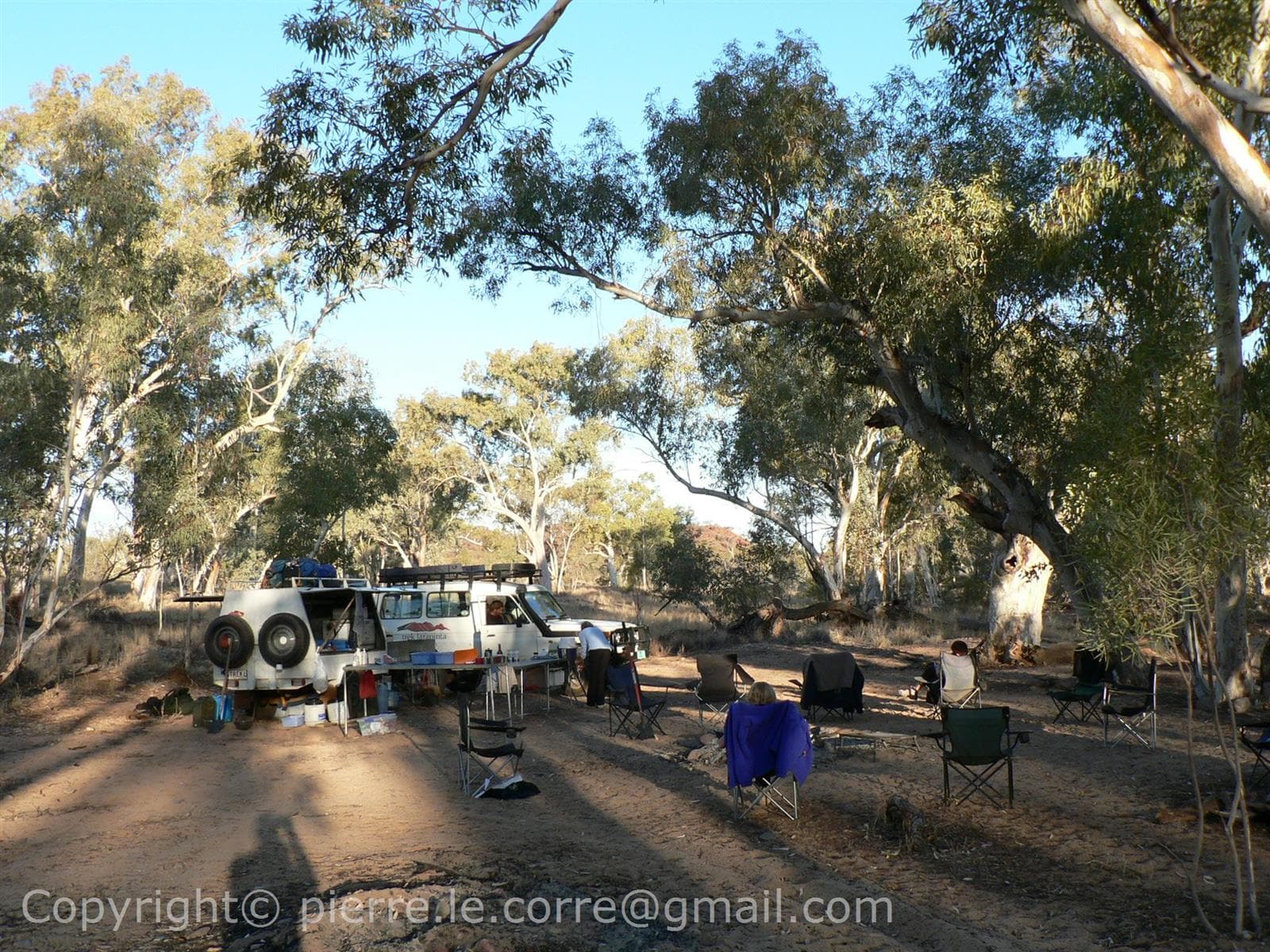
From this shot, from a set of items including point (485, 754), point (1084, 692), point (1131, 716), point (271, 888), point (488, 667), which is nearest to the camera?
point (271, 888)

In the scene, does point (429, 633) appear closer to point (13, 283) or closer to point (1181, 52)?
point (13, 283)

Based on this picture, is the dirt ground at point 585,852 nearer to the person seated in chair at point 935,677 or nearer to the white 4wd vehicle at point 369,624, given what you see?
the person seated in chair at point 935,677

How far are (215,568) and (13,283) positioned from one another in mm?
14752

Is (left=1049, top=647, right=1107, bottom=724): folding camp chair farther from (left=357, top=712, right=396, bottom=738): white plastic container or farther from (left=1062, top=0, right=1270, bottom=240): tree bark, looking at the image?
(left=357, top=712, right=396, bottom=738): white plastic container

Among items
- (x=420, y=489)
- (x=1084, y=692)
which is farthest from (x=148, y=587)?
(x=1084, y=692)

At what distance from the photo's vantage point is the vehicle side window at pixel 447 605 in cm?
1409

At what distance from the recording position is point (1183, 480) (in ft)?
17.1

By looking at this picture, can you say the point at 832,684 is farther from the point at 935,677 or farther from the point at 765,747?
the point at 765,747

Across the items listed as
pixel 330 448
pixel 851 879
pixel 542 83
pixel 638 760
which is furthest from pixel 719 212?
pixel 330 448

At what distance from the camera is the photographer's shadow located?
4.86 meters

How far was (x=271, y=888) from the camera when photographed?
562 centimetres

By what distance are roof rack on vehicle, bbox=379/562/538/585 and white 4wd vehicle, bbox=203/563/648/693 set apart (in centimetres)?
1

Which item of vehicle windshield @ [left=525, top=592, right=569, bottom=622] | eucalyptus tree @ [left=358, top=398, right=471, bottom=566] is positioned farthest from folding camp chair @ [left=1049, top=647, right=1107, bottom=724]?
eucalyptus tree @ [left=358, top=398, right=471, bottom=566]

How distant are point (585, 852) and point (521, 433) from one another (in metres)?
33.9
